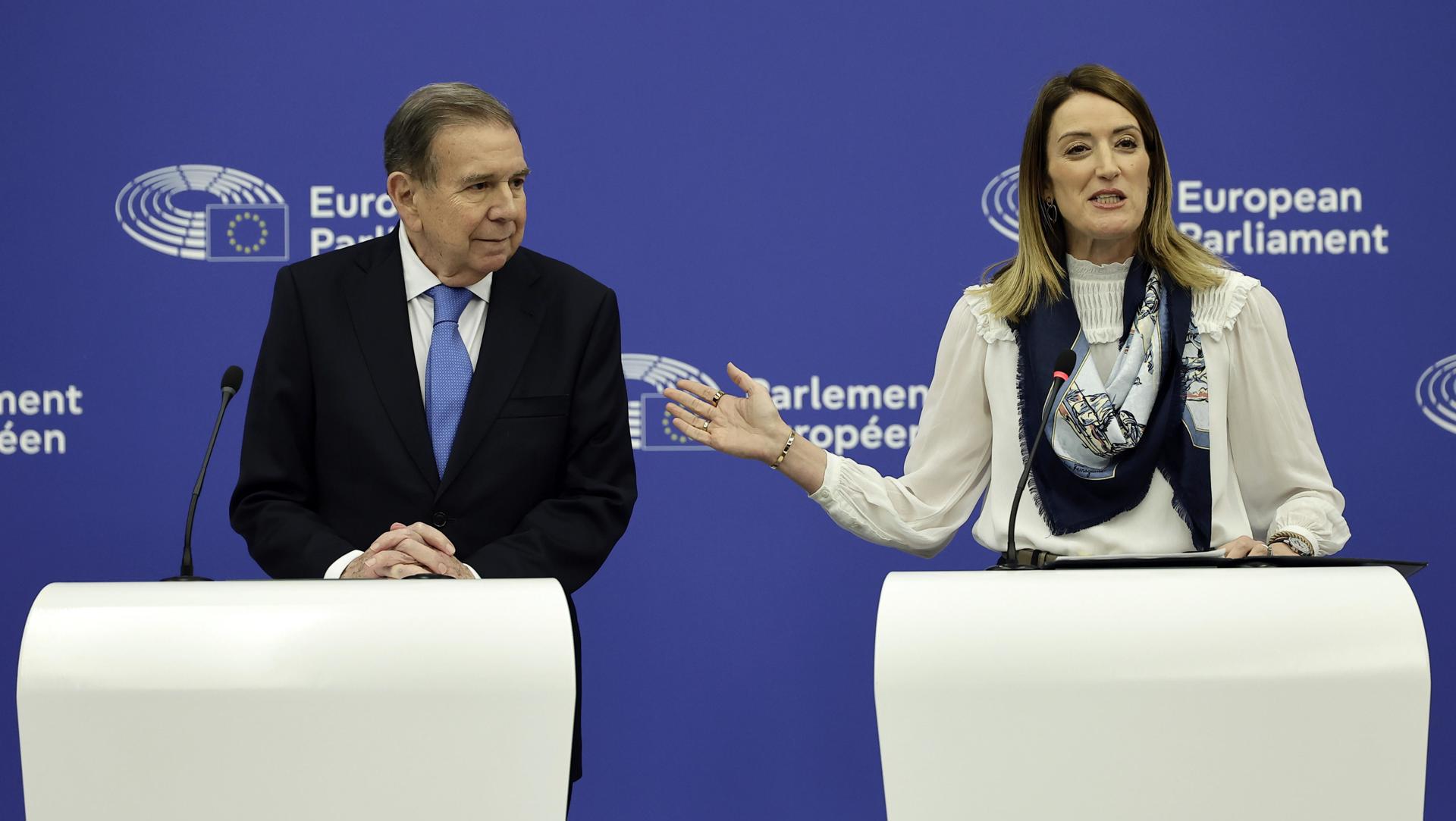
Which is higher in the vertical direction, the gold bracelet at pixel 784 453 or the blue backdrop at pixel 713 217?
the blue backdrop at pixel 713 217

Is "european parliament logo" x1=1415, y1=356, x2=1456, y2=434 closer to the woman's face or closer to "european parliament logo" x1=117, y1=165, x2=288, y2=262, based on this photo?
the woman's face

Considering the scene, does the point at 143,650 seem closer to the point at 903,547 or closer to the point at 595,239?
the point at 903,547

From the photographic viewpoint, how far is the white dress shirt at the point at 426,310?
2.71 metres

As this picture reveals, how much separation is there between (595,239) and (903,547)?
4.71 feet

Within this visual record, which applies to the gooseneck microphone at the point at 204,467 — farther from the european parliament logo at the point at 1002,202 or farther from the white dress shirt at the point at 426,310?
the european parliament logo at the point at 1002,202

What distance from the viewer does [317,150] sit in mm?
3906

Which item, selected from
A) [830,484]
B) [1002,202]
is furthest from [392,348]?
[1002,202]

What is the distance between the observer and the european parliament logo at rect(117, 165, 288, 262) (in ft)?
12.8

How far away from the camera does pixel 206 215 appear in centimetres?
391

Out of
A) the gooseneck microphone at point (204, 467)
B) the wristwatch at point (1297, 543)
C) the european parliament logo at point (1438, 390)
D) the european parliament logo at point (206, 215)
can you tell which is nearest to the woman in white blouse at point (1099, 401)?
the wristwatch at point (1297, 543)

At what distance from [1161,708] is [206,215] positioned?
2.91 metres

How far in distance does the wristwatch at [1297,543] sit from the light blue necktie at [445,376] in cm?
141

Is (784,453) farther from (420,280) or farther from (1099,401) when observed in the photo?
(420,280)

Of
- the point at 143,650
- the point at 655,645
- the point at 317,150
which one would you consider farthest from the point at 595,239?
the point at 143,650
